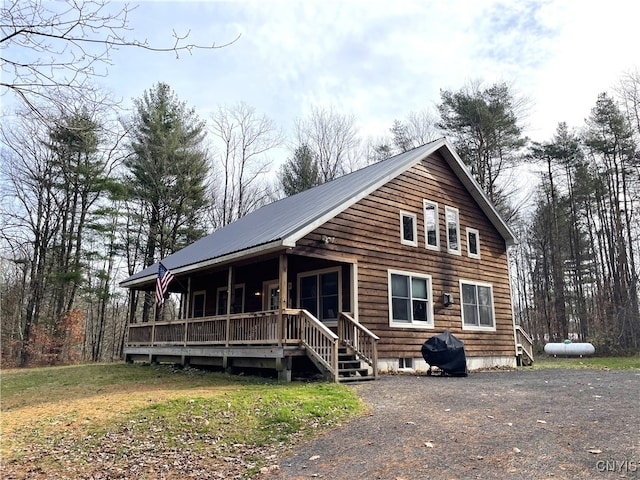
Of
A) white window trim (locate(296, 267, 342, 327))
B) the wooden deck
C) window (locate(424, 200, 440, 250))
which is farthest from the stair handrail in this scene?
window (locate(424, 200, 440, 250))

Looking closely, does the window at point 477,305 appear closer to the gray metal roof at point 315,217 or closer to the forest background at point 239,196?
the gray metal roof at point 315,217

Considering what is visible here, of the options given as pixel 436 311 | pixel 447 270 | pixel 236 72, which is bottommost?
pixel 436 311

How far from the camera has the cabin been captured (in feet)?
38.1

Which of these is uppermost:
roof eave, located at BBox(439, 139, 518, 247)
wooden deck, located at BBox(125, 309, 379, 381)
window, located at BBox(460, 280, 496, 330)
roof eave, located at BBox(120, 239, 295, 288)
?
roof eave, located at BBox(439, 139, 518, 247)

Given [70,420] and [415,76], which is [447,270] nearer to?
[415,76]

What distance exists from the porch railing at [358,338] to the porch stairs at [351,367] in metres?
0.17

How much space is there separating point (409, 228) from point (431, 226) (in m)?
1.07

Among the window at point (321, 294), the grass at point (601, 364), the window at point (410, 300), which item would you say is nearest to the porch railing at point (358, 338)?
the window at point (321, 294)

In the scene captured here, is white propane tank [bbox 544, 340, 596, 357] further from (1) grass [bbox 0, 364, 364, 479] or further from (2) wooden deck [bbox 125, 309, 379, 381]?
(1) grass [bbox 0, 364, 364, 479]

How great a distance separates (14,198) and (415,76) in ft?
68.5

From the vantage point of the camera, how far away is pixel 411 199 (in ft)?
49.9

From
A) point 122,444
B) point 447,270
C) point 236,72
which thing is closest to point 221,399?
point 122,444

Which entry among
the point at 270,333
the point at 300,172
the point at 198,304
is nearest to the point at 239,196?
the point at 300,172

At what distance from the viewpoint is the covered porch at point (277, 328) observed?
11047mm
